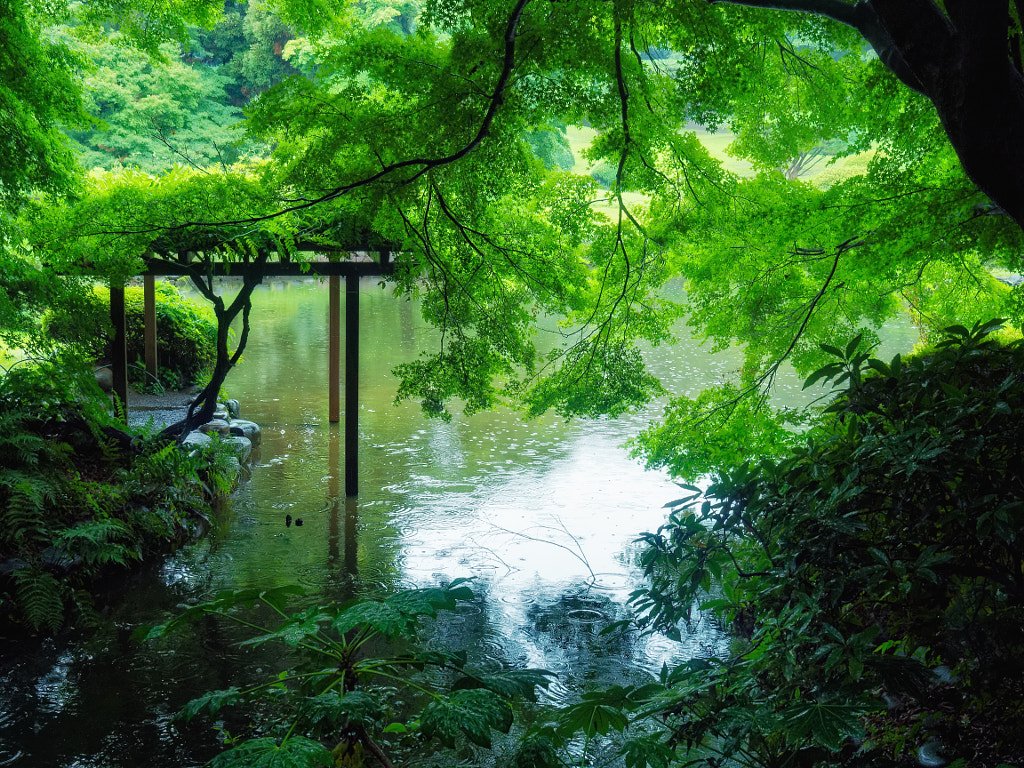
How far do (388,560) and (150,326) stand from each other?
624 centimetres

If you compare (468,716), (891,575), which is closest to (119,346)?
(468,716)

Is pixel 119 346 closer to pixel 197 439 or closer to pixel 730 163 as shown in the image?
pixel 197 439

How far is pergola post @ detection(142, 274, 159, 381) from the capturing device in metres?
11.1

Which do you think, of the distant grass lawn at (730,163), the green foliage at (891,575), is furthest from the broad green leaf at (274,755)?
the distant grass lawn at (730,163)

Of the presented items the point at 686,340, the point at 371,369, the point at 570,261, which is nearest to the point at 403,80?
the point at 570,261

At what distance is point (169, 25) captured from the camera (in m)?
8.01

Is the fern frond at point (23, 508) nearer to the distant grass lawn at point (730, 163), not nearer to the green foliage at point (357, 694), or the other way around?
the green foliage at point (357, 694)

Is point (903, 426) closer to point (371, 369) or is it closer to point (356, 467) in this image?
point (356, 467)

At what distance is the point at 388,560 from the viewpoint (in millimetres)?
7582

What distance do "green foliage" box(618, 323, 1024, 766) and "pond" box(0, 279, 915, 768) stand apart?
3324 mm

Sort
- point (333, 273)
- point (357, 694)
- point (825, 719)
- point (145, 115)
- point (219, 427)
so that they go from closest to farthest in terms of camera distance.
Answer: point (825, 719) < point (357, 694) < point (333, 273) < point (219, 427) < point (145, 115)

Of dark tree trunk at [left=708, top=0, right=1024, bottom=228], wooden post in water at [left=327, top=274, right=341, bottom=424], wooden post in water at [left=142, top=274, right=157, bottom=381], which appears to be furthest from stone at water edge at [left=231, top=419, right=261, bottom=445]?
dark tree trunk at [left=708, top=0, right=1024, bottom=228]

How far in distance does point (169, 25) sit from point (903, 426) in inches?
321

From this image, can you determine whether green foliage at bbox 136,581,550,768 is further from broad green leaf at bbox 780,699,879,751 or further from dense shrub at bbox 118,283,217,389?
dense shrub at bbox 118,283,217,389
